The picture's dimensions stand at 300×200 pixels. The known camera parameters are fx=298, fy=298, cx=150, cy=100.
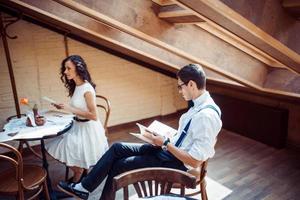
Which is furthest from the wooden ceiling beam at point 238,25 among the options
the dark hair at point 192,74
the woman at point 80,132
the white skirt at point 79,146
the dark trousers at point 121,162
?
the white skirt at point 79,146

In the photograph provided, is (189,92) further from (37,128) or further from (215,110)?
(37,128)

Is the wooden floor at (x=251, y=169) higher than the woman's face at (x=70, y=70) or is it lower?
lower

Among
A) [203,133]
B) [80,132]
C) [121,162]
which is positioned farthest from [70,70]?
[203,133]

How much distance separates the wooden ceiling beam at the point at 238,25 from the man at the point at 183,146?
55cm

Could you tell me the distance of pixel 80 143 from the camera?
2.60 meters

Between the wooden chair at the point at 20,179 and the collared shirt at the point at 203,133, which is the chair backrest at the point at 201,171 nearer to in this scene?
the collared shirt at the point at 203,133

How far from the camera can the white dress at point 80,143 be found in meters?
2.60

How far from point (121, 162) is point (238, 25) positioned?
1354 mm

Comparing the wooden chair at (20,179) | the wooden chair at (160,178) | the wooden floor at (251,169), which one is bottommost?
the wooden floor at (251,169)

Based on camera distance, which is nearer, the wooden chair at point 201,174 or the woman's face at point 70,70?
the wooden chair at point 201,174

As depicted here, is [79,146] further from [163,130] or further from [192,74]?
[192,74]

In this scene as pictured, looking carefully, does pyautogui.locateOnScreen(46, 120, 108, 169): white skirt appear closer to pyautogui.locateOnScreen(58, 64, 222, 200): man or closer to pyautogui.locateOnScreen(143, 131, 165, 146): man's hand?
pyautogui.locateOnScreen(58, 64, 222, 200): man

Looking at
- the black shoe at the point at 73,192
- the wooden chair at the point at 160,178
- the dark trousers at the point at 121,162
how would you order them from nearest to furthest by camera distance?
the wooden chair at the point at 160,178, the dark trousers at the point at 121,162, the black shoe at the point at 73,192

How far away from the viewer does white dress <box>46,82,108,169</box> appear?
2.60 m
